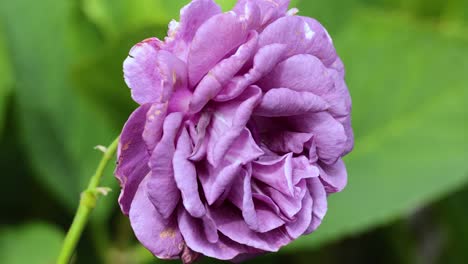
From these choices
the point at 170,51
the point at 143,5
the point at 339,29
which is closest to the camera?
the point at 170,51

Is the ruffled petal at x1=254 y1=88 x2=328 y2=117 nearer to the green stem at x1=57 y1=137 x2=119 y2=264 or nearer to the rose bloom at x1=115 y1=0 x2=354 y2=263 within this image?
the rose bloom at x1=115 y1=0 x2=354 y2=263

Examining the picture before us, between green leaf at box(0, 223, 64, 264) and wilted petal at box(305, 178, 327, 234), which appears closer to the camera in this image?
wilted petal at box(305, 178, 327, 234)

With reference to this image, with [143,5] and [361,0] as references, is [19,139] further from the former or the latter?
→ [361,0]

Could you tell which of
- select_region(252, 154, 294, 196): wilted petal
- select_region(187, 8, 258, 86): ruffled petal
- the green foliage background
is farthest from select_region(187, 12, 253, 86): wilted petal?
the green foliage background

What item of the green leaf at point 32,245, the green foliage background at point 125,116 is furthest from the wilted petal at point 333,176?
the green leaf at point 32,245

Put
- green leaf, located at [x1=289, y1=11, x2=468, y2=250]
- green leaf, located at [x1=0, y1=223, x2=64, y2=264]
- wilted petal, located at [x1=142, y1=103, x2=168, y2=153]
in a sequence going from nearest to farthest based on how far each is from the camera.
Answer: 1. wilted petal, located at [x1=142, y1=103, x2=168, y2=153]
2. green leaf, located at [x1=0, y1=223, x2=64, y2=264]
3. green leaf, located at [x1=289, y1=11, x2=468, y2=250]

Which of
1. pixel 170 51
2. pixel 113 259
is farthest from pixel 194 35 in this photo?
pixel 113 259

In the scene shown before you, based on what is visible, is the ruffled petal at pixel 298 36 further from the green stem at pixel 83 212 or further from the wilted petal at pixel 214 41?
the green stem at pixel 83 212

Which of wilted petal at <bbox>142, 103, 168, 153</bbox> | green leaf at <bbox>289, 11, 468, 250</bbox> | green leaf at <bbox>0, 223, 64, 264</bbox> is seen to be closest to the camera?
wilted petal at <bbox>142, 103, 168, 153</bbox>
